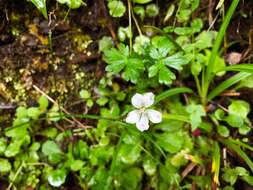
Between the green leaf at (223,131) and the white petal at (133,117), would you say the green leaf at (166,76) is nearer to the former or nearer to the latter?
the white petal at (133,117)

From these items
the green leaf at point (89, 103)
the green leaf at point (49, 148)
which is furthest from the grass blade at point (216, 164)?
the green leaf at point (49, 148)

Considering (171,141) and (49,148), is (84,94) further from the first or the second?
(171,141)

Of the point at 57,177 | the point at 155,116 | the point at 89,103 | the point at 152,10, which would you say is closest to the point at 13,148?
the point at 57,177

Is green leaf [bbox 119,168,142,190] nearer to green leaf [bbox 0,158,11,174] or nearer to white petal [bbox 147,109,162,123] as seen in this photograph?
white petal [bbox 147,109,162,123]

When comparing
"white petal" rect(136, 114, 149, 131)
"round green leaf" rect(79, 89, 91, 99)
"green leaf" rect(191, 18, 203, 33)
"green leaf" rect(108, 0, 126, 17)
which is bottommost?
"white petal" rect(136, 114, 149, 131)

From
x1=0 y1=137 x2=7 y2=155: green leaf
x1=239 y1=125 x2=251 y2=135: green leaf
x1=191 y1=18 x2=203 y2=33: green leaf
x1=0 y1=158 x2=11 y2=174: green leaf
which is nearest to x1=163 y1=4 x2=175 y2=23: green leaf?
x1=191 y1=18 x2=203 y2=33: green leaf

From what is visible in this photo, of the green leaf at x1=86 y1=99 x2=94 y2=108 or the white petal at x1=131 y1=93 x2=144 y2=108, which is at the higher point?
the white petal at x1=131 y1=93 x2=144 y2=108
